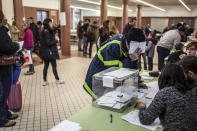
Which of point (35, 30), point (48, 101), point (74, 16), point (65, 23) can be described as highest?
point (74, 16)

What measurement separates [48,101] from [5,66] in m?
1.38

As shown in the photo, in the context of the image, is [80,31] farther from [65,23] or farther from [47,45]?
[47,45]

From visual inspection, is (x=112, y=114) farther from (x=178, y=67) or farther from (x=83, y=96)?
(x=83, y=96)

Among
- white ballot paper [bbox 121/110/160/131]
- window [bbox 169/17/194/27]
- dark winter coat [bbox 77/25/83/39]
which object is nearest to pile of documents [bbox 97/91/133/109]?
white ballot paper [bbox 121/110/160/131]

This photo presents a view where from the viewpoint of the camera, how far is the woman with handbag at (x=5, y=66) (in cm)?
251

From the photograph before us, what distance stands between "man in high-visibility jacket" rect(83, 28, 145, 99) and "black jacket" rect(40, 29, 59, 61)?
251cm

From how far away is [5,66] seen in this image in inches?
105

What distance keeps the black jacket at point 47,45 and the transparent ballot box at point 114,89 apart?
9.08 ft

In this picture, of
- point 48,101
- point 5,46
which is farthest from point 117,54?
point 48,101

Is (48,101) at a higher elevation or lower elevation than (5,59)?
lower

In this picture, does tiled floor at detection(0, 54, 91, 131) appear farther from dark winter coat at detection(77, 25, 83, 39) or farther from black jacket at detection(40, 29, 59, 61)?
dark winter coat at detection(77, 25, 83, 39)

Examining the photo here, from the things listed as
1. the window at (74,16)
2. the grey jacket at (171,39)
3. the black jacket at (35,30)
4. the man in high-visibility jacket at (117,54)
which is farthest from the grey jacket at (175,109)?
the window at (74,16)

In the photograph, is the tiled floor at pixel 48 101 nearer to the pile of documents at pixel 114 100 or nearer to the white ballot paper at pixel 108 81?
the pile of documents at pixel 114 100

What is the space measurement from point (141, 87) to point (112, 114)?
0.86 meters
